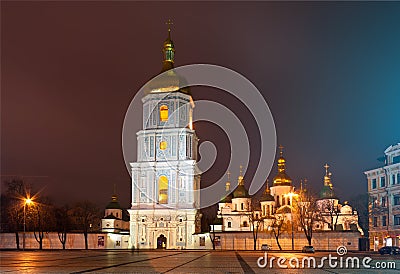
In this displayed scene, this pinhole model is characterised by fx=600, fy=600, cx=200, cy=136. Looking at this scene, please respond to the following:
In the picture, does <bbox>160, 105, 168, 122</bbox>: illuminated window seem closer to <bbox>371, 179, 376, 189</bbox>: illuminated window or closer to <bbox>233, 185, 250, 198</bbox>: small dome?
<bbox>233, 185, 250, 198</bbox>: small dome

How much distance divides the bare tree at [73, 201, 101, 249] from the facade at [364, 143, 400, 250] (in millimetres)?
38624

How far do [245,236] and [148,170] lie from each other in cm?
1819

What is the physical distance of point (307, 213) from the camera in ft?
203

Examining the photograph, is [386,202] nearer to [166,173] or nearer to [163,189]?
[166,173]

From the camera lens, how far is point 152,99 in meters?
78.1

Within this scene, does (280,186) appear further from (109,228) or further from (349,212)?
(109,228)

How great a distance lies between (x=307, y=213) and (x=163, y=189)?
871 inches

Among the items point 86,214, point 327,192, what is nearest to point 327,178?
point 327,192

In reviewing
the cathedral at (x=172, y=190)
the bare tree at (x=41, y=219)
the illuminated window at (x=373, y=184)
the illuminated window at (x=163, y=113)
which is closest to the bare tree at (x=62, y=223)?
the bare tree at (x=41, y=219)

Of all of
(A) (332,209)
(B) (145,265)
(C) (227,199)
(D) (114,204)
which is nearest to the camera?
(B) (145,265)

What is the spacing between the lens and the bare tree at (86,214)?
88.1 meters

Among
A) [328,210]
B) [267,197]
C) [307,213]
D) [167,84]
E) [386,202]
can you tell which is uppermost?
[167,84]

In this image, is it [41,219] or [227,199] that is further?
[227,199]

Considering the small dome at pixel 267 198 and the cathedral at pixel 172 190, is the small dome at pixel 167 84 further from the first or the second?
the small dome at pixel 267 198
